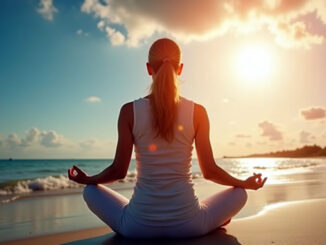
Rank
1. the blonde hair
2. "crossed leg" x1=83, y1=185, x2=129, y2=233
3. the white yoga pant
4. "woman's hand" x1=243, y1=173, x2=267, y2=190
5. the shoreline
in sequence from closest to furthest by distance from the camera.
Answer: the blonde hair, the white yoga pant, "crossed leg" x1=83, y1=185, x2=129, y2=233, "woman's hand" x1=243, y1=173, x2=267, y2=190, the shoreline

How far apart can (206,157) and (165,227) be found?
0.69 metres

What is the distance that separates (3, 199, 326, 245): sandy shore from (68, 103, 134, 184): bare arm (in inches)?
23.0

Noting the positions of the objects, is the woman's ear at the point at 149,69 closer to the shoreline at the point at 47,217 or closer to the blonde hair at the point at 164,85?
the blonde hair at the point at 164,85

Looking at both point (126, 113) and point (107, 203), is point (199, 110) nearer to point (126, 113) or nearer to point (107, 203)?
point (126, 113)

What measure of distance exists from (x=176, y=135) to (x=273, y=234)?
1.38 m

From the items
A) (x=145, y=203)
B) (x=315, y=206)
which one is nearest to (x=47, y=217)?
(x=145, y=203)

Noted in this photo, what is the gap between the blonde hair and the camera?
2678 mm

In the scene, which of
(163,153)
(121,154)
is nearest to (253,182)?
(163,153)

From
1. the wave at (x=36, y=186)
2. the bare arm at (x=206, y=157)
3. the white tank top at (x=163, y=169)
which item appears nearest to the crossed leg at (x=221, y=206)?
the bare arm at (x=206, y=157)

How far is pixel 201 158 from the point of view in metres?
3.02

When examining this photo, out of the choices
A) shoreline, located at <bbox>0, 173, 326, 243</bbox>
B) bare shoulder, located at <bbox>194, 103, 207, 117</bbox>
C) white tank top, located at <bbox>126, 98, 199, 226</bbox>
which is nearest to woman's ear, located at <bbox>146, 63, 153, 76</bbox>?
white tank top, located at <bbox>126, 98, 199, 226</bbox>

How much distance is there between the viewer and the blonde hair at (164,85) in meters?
2.68

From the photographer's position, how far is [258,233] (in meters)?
3.28

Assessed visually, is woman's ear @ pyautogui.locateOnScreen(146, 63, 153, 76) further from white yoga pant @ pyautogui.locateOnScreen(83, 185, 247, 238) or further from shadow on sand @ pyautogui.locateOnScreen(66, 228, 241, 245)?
shadow on sand @ pyautogui.locateOnScreen(66, 228, 241, 245)
